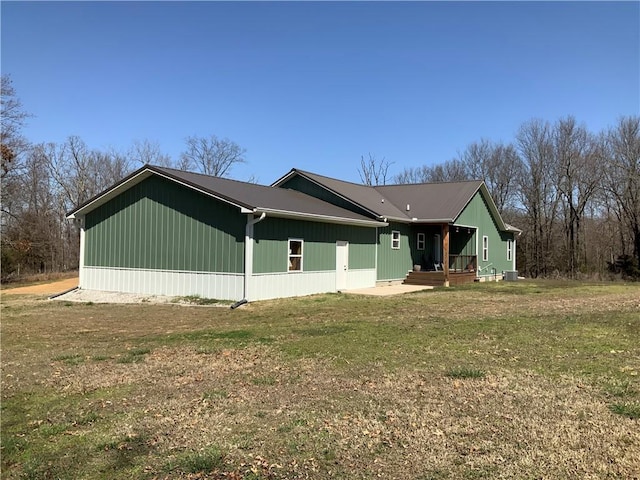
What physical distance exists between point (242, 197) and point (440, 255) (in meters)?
13.5

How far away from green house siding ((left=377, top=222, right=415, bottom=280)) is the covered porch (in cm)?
46

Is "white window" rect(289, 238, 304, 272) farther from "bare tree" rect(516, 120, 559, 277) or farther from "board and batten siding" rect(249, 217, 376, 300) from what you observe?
"bare tree" rect(516, 120, 559, 277)

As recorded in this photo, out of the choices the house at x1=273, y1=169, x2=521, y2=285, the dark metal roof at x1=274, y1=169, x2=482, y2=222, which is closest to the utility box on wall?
the house at x1=273, y1=169, x2=521, y2=285

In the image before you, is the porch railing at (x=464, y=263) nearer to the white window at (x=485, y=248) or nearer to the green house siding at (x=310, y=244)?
the white window at (x=485, y=248)

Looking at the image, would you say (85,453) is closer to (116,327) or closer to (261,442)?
(261,442)

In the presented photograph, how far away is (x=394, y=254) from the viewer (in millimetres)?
23031

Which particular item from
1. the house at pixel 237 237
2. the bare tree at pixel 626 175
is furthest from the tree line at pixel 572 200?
the house at pixel 237 237

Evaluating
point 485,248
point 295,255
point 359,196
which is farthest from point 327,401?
point 485,248

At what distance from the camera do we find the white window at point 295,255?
1686 centimetres

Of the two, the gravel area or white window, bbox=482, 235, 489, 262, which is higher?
white window, bbox=482, 235, 489, 262

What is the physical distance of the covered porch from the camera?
920 inches

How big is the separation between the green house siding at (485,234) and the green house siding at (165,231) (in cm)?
1255

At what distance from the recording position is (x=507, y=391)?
5.55 metres

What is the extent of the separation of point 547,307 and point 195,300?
33.2 feet
